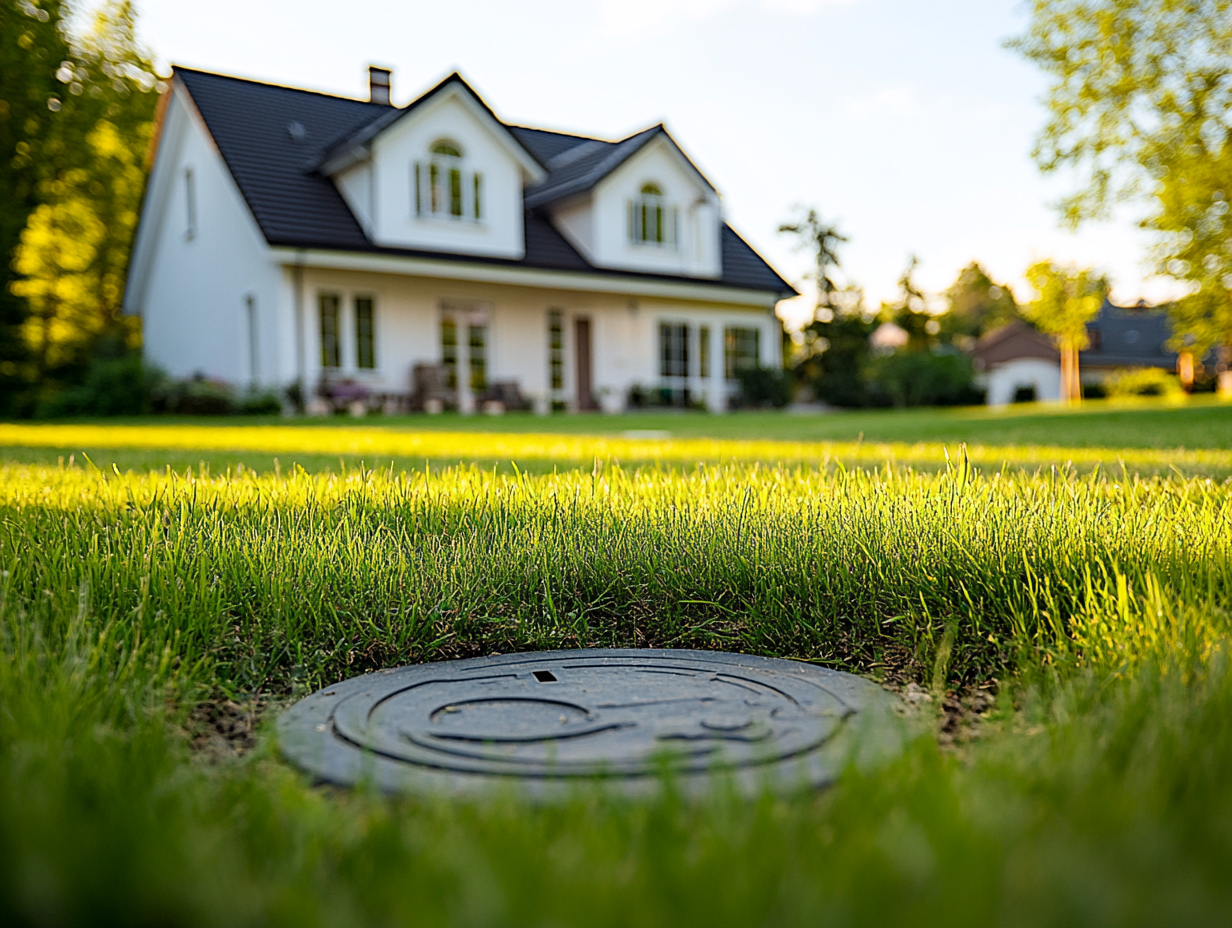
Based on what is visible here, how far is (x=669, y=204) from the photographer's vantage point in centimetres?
2336

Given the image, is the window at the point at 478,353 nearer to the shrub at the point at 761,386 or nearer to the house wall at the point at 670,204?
the house wall at the point at 670,204

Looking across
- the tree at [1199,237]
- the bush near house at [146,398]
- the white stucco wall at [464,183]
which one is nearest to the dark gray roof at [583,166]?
the white stucco wall at [464,183]

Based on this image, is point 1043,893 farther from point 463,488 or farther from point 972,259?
point 972,259

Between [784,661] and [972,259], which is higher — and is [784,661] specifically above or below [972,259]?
below

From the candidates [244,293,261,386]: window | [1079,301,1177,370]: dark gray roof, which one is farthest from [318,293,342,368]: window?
[1079,301,1177,370]: dark gray roof

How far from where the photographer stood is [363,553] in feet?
9.36

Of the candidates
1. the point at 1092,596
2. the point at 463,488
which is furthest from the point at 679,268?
the point at 1092,596

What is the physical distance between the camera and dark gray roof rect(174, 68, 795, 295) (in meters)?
18.2

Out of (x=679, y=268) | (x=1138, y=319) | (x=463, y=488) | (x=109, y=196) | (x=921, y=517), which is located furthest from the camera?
(x=1138, y=319)

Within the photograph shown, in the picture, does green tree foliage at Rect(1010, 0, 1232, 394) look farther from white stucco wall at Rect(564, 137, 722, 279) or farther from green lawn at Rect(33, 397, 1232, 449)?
white stucco wall at Rect(564, 137, 722, 279)

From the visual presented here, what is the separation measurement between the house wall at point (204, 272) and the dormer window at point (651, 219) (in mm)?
8305

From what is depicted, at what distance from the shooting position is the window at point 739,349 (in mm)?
25233

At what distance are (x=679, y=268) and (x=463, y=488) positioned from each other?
2043 centimetres

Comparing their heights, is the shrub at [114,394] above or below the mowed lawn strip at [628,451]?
above
